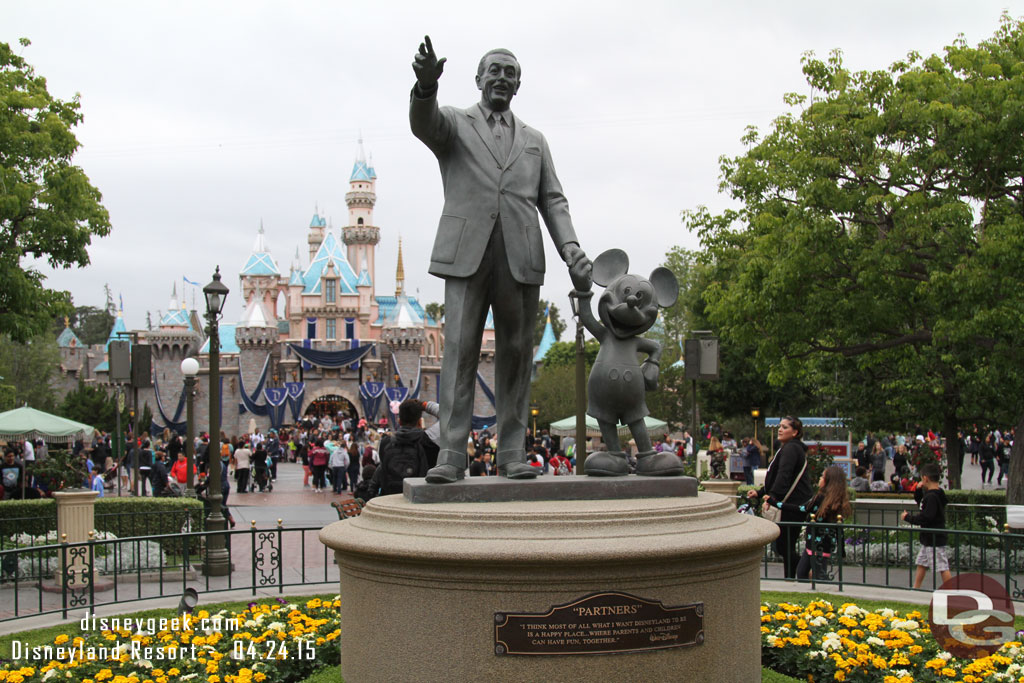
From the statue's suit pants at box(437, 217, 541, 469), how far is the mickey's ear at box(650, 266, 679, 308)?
764mm

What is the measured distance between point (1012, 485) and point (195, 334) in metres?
68.7

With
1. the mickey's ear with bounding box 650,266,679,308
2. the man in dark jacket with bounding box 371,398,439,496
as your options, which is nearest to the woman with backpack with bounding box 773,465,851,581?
the man in dark jacket with bounding box 371,398,439,496

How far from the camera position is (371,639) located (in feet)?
16.5

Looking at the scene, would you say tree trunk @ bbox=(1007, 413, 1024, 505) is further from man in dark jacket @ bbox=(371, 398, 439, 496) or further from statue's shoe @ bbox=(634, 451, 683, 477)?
statue's shoe @ bbox=(634, 451, 683, 477)

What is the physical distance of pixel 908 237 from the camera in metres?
15.6

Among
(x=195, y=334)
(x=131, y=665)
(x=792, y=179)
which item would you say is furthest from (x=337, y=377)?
(x=131, y=665)

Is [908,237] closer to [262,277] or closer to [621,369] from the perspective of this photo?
[621,369]

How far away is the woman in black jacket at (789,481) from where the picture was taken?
973cm

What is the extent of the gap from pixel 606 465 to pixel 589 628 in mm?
1358

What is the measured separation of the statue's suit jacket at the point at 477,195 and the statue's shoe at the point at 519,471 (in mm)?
1090

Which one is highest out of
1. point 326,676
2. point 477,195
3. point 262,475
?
point 477,195

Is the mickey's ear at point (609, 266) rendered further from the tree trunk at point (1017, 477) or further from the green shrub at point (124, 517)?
the tree trunk at point (1017, 477)

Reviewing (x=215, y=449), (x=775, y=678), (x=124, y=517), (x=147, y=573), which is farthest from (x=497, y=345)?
(x=124, y=517)

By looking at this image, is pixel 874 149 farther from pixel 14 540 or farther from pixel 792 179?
pixel 14 540
